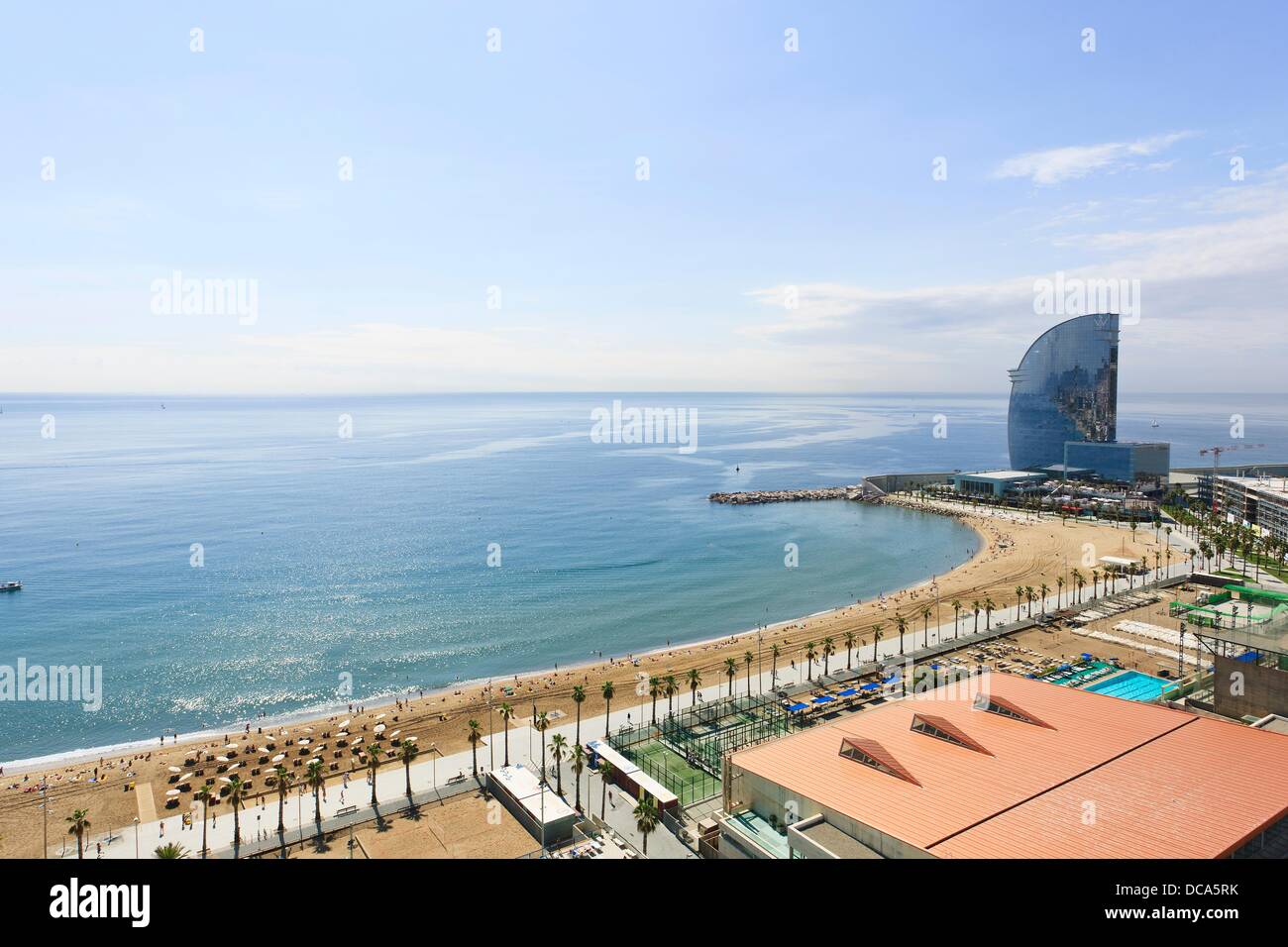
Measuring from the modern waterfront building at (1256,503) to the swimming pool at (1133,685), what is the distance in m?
45.1

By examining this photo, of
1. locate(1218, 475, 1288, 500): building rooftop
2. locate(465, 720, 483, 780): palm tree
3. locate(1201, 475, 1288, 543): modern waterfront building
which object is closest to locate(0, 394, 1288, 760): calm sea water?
locate(465, 720, 483, 780): palm tree

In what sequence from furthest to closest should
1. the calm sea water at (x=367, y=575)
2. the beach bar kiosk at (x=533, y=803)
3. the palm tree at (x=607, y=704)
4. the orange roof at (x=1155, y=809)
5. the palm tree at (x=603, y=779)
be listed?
1. the calm sea water at (x=367, y=575)
2. the palm tree at (x=607, y=704)
3. the palm tree at (x=603, y=779)
4. the beach bar kiosk at (x=533, y=803)
5. the orange roof at (x=1155, y=809)

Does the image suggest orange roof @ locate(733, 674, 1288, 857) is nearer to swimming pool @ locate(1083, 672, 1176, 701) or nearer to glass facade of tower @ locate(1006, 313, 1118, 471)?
swimming pool @ locate(1083, 672, 1176, 701)

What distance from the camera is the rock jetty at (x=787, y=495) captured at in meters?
114

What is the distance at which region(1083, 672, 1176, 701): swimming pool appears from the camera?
39059 mm

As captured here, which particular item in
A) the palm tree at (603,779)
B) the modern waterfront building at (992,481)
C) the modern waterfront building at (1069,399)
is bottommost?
the palm tree at (603,779)

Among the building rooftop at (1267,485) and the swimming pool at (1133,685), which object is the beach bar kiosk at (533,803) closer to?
the swimming pool at (1133,685)

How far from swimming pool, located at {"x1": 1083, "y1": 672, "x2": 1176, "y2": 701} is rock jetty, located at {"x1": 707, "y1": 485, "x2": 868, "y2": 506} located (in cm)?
7142

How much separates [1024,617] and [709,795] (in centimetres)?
3500

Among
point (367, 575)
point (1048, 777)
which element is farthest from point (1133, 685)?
point (367, 575)

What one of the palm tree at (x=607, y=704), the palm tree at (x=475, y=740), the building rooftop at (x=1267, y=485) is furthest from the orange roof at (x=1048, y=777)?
the building rooftop at (x=1267, y=485)
